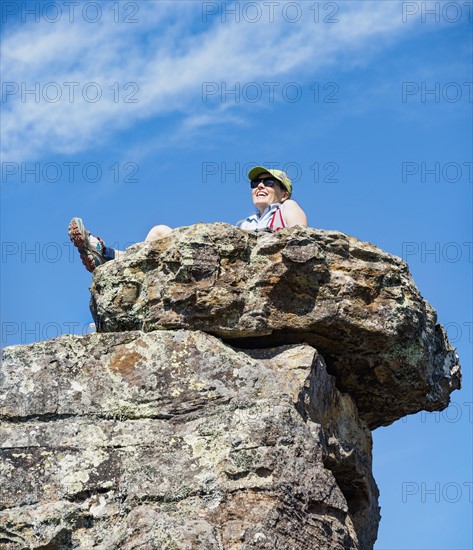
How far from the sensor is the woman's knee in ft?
38.0

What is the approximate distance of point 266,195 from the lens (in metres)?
12.6

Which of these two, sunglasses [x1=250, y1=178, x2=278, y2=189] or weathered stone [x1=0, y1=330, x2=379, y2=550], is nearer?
weathered stone [x1=0, y1=330, x2=379, y2=550]

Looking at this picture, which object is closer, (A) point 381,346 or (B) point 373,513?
(A) point 381,346

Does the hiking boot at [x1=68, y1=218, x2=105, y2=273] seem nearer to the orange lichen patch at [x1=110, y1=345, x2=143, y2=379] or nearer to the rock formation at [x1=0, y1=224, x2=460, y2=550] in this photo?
the rock formation at [x1=0, y1=224, x2=460, y2=550]

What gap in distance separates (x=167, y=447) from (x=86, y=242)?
2658 mm

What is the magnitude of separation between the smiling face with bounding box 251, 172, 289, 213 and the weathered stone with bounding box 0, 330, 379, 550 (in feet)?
6.49

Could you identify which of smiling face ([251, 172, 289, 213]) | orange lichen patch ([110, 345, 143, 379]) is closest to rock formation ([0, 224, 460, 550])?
orange lichen patch ([110, 345, 143, 379])

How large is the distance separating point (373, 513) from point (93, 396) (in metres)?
3.22

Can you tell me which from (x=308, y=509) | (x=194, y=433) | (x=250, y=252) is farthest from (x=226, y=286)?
(x=308, y=509)

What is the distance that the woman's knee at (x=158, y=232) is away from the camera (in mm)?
11570

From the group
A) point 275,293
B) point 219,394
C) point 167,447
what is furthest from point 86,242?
point 167,447

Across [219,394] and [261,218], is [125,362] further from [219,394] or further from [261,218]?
[261,218]

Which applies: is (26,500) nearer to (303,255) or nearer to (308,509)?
(308,509)

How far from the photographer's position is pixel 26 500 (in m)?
9.99
